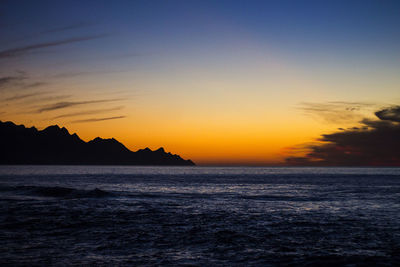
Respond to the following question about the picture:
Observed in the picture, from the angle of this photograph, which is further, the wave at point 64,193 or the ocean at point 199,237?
the wave at point 64,193

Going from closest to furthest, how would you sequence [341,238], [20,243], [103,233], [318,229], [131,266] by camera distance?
[131,266]
[20,243]
[341,238]
[103,233]
[318,229]

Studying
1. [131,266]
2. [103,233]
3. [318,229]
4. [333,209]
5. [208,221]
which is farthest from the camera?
[333,209]

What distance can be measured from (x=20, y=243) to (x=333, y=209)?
28897 millimetres

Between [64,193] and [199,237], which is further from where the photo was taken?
[64,193]

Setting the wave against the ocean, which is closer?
the ocean

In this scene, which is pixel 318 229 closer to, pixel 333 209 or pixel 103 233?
pixel 333 209

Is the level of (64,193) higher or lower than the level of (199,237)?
higher

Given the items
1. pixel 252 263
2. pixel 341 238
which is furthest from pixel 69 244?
pixel 341 238

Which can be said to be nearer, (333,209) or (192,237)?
(192,237)

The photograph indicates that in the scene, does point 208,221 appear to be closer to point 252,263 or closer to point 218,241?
point 218,241

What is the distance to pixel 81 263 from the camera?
1474 cm

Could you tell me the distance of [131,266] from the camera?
14461mm

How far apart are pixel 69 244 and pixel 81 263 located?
14.0 feet

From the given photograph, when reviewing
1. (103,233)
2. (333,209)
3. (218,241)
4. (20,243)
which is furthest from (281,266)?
(333,209)
